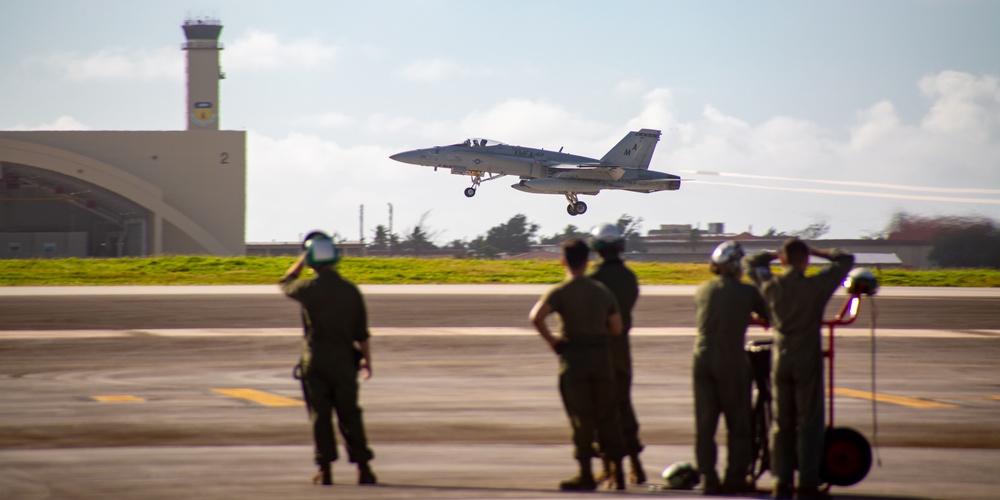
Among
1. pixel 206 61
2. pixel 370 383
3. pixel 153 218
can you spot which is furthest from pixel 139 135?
pixel 370 383

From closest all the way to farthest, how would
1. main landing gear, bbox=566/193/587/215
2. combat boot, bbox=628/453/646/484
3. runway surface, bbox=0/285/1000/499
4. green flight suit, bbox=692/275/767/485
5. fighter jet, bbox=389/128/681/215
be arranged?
1. green flight suit, bbox=692/275/767/485
2. runway surface, bbox=0/285/1000/499
3. combat boot, bbox=628/453/646/484
4. fighter jet, bbox=389/128/681/215
5. main landing gear, bbox=566/193/587/215

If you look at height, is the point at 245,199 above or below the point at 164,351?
above

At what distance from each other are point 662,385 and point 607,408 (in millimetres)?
7054

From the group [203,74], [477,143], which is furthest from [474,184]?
[203,74]

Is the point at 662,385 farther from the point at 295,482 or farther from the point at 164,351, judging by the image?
the point at 164,351

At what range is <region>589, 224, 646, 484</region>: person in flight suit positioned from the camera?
962cm

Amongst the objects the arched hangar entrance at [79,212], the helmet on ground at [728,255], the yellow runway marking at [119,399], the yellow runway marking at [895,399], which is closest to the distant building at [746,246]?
the yellow runway marking at [895,399]

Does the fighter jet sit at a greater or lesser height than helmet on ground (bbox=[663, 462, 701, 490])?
greater

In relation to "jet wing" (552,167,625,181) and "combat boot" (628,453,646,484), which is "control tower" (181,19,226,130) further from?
"combat boot" (628,453,646,484)

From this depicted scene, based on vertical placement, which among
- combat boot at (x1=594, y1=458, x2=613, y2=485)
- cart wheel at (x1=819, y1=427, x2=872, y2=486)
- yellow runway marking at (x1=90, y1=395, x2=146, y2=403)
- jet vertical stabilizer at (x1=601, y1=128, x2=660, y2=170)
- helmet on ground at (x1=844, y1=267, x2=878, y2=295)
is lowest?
yellow runway marking at (x1=90, y1=395, x2=146, y2=403)

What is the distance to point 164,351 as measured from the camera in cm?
2008

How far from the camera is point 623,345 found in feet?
31.6

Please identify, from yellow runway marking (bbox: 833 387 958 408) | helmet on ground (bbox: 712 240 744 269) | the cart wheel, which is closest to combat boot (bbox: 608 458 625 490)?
the cart wheel

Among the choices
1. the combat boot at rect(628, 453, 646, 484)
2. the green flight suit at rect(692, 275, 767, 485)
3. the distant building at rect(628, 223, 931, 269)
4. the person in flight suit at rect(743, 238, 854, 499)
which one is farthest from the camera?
the distant building at rect(628, 223, 931, 269)
